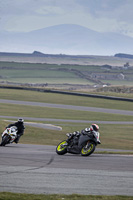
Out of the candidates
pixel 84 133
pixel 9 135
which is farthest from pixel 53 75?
pixel 84 133

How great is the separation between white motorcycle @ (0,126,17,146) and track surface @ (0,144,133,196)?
4493 millimetres

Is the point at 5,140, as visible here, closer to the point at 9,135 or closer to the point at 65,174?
the point at 9,135

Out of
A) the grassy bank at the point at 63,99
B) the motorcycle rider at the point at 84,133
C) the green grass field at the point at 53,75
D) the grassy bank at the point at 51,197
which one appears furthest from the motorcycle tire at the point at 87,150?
the green grass field at the point at 53,75

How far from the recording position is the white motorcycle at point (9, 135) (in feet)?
78.4

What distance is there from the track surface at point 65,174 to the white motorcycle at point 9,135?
4493 millimetres

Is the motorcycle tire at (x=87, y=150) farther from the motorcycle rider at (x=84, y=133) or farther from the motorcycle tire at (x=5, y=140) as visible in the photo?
the motorcycle tire at (x=5, y=140)

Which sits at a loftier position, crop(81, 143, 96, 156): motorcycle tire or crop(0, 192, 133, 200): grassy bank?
crop(0, 192, 133, 200): grassy bank

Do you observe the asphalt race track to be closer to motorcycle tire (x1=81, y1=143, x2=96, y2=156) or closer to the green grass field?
motorcycle tire (x1=81, y1=143, x2=96, y2=156)

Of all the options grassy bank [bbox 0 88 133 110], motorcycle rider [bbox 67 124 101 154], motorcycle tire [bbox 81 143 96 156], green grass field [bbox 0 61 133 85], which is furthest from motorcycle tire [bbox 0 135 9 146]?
green grass field [bbox 0 61 133 85]

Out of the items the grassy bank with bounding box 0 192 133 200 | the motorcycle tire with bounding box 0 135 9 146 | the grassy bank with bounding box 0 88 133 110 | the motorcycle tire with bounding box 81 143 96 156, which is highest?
the grassy bank with bounding box 0 192 133 200

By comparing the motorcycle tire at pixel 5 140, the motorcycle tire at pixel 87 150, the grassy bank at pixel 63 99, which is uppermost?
the motorcycle tire at pixel 87 150

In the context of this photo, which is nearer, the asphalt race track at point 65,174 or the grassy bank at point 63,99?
the asphalt race track at point 65,174

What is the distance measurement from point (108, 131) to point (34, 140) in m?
13.0

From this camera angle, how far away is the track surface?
42.0ft
